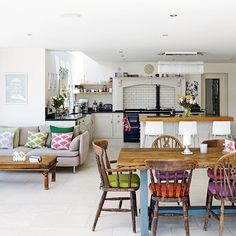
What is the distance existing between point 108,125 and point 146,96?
1.61 m

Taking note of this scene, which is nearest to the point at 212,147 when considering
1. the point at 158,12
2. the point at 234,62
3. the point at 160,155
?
the point at 160,155

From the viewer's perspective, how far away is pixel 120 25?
554cm

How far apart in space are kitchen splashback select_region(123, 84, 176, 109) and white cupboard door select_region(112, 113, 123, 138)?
0.70 metres

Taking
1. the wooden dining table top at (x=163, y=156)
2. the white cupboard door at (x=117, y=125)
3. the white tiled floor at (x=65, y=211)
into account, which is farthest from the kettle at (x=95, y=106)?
the wooden dining table top at (x=163, y=156)

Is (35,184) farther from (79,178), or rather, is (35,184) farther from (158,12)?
(158,12)

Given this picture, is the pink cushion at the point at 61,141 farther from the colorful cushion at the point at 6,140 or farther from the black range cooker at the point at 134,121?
the black range cooker at the point at 134,121

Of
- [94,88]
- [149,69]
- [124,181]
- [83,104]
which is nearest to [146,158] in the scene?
[124,181]

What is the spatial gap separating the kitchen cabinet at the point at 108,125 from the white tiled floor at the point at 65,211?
4919mm

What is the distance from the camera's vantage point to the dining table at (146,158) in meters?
3.63

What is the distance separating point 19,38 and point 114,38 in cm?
175

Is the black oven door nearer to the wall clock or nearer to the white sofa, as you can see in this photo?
the wall clock

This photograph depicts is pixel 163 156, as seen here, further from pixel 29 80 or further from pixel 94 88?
pixel 94 88

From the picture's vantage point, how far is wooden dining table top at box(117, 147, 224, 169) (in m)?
3.62

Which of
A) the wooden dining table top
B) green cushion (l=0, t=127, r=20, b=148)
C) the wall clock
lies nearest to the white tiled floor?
the wooden dining table top
